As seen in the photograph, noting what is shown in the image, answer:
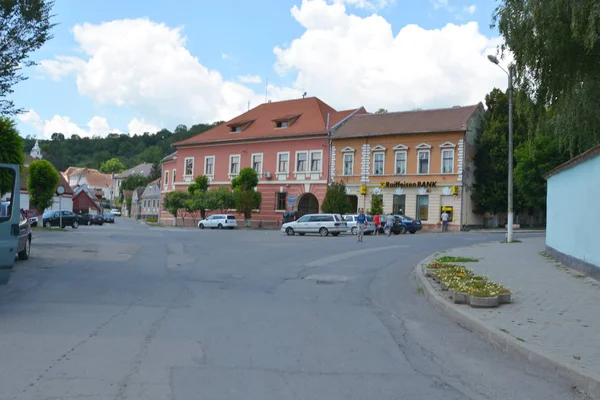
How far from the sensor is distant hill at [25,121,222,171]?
162 meters

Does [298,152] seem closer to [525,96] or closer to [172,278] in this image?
[525,96]

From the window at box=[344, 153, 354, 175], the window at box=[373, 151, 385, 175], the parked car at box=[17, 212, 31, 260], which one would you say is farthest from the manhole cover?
the window at box=[344, 153, 354, 175]

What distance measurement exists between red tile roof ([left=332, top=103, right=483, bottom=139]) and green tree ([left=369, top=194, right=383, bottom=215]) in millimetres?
5804

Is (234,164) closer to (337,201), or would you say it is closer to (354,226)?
(337,201)

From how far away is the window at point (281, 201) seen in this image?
55.4m

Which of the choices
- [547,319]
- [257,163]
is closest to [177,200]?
[257,163]

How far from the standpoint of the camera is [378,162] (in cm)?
5062

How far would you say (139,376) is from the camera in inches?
211

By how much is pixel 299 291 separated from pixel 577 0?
9737 millimetres

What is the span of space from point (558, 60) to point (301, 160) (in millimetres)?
39935

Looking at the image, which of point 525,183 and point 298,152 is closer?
point 525,183

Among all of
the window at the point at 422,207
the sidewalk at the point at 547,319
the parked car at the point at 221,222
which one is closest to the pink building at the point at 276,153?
the parked car at the point at 221,222

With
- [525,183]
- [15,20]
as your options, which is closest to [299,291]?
[15,20]

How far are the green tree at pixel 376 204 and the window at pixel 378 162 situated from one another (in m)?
2.25
